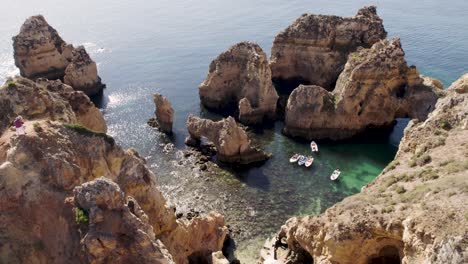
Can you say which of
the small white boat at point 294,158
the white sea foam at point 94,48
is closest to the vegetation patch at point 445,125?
the small white boat at point 294,158

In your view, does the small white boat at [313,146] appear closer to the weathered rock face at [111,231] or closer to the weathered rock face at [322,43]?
the weathered rock face at [322,43]

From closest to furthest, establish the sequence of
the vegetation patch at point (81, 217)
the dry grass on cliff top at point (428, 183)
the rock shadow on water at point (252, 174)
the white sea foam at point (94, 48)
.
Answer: the dry grass on cliff top at point (428, 183), the vegetation patch at point (81, 217), the rock shadow on water at point (252, 174), the white sea foam at point (94, 48)

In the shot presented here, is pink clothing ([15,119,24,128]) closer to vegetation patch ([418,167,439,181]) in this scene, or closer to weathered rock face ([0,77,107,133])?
weathered rock face ([0,77,107,133])

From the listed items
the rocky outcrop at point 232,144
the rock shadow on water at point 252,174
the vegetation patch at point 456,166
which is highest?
the vegetation patch at point 456,166

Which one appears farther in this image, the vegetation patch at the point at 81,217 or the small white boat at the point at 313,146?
the small white boat at the point at 313,146

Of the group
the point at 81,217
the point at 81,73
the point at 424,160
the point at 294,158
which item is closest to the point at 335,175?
the point at 294,158

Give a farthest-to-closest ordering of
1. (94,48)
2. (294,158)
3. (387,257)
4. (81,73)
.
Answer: (94,48), (81,73), (294,158), (387,257)

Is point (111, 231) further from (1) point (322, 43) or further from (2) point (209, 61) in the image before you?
(2) point (209, 61)
